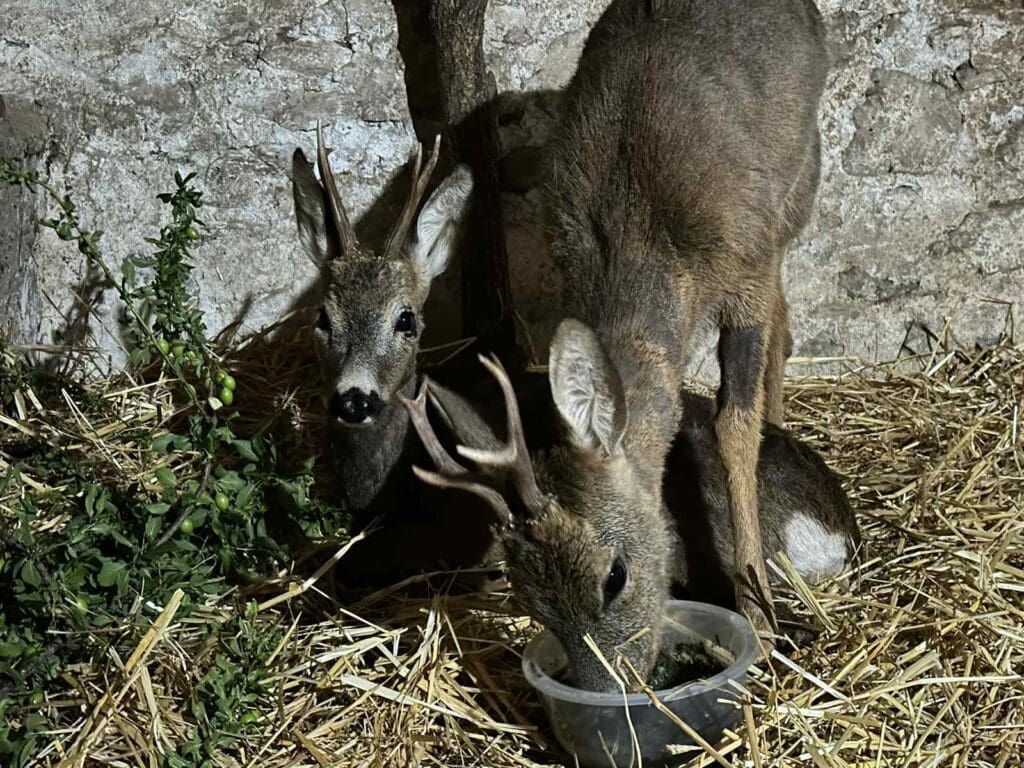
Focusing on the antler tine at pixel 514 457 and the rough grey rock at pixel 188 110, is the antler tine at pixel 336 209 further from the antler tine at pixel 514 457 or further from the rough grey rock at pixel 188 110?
the antler tine at pixel 514 457

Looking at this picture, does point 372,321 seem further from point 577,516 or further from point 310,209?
point 577,516

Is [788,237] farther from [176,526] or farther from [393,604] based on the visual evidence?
[176,526]

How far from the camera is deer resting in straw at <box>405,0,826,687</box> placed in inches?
114

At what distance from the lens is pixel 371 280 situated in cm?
393

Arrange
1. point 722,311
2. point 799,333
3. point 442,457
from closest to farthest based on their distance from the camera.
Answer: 1. point 442,457
2. point 722,311
3. point 799,333

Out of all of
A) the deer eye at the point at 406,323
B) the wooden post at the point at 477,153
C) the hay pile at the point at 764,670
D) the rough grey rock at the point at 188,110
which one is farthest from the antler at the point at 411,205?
the hay pile at the point at 764,670

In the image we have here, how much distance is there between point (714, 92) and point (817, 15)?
3.24 ft

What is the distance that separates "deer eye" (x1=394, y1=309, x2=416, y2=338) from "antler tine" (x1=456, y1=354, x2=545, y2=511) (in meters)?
1.18

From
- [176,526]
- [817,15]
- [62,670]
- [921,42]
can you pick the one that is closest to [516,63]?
[817,15]

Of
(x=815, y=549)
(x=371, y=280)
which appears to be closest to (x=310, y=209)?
(x=371, y=280)

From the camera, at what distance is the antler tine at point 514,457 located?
2715mm

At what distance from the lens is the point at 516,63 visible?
471 centimetres

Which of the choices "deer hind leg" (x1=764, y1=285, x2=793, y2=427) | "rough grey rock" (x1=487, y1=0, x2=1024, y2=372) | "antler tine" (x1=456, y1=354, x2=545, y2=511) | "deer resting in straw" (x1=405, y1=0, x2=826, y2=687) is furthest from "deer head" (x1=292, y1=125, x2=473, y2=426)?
"deer hind leg" (x1=764, y1=285, x2=793, y2=427)

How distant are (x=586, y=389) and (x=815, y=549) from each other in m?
1.24
